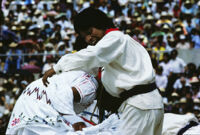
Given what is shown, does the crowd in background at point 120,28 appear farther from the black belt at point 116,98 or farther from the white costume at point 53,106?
the black belt at point 116,98

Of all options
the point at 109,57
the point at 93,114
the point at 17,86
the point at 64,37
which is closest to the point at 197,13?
the point at 64,37

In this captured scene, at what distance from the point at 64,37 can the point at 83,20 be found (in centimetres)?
948

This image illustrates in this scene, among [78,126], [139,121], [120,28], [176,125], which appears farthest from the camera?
[120,28]

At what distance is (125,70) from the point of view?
412 cm

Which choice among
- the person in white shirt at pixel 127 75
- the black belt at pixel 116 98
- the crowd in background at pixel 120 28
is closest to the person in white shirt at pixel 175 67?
the crowd in background at pixel 120 28

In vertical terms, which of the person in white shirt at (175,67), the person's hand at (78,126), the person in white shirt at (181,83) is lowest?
the person in white shirt at (181,83)

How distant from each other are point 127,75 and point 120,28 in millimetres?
7061

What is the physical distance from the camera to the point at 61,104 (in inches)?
181

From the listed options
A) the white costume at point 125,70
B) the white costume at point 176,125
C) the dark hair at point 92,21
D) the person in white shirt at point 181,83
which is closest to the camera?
the white costume at point 125,70

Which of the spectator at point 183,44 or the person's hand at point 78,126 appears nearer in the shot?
the person's hand at point 78,126

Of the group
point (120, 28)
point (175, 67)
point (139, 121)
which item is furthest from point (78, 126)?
point (175, 67)

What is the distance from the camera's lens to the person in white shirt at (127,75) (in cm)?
405

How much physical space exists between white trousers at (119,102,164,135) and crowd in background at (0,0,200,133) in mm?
5785

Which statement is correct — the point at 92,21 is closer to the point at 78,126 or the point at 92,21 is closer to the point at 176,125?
the point at 78,126
